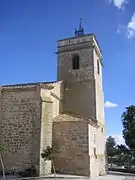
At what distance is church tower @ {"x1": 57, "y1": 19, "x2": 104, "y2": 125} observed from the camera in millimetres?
26922

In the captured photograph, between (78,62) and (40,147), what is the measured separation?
1331 cm

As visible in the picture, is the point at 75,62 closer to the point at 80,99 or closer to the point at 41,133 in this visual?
the point at 80,99

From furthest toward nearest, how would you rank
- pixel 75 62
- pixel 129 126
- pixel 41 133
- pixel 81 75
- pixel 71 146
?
pixel 129 126
pixel 75 62
pixel 81 75
pixel 71 146
pixel 41 133

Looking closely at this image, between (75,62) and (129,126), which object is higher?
(75,62)

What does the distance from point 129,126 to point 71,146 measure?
19.0 metres

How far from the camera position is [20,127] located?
2098 centimetres

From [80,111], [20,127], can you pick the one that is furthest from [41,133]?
[80,111]

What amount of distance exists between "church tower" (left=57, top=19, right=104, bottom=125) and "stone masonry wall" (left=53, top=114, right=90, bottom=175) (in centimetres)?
471

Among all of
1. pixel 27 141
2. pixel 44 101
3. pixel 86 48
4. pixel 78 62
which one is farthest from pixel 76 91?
pixel 27 141

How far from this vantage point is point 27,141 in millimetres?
20359

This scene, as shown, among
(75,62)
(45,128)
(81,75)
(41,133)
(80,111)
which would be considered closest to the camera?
(41,133)

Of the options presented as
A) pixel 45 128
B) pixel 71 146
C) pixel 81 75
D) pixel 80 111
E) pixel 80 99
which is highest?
pixel 81 75

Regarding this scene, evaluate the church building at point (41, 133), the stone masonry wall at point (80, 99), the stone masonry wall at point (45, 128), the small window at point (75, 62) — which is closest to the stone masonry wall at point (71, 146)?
the church building at point (41, 133)

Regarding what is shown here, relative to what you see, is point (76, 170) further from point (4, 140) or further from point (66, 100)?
point (66, 100)
